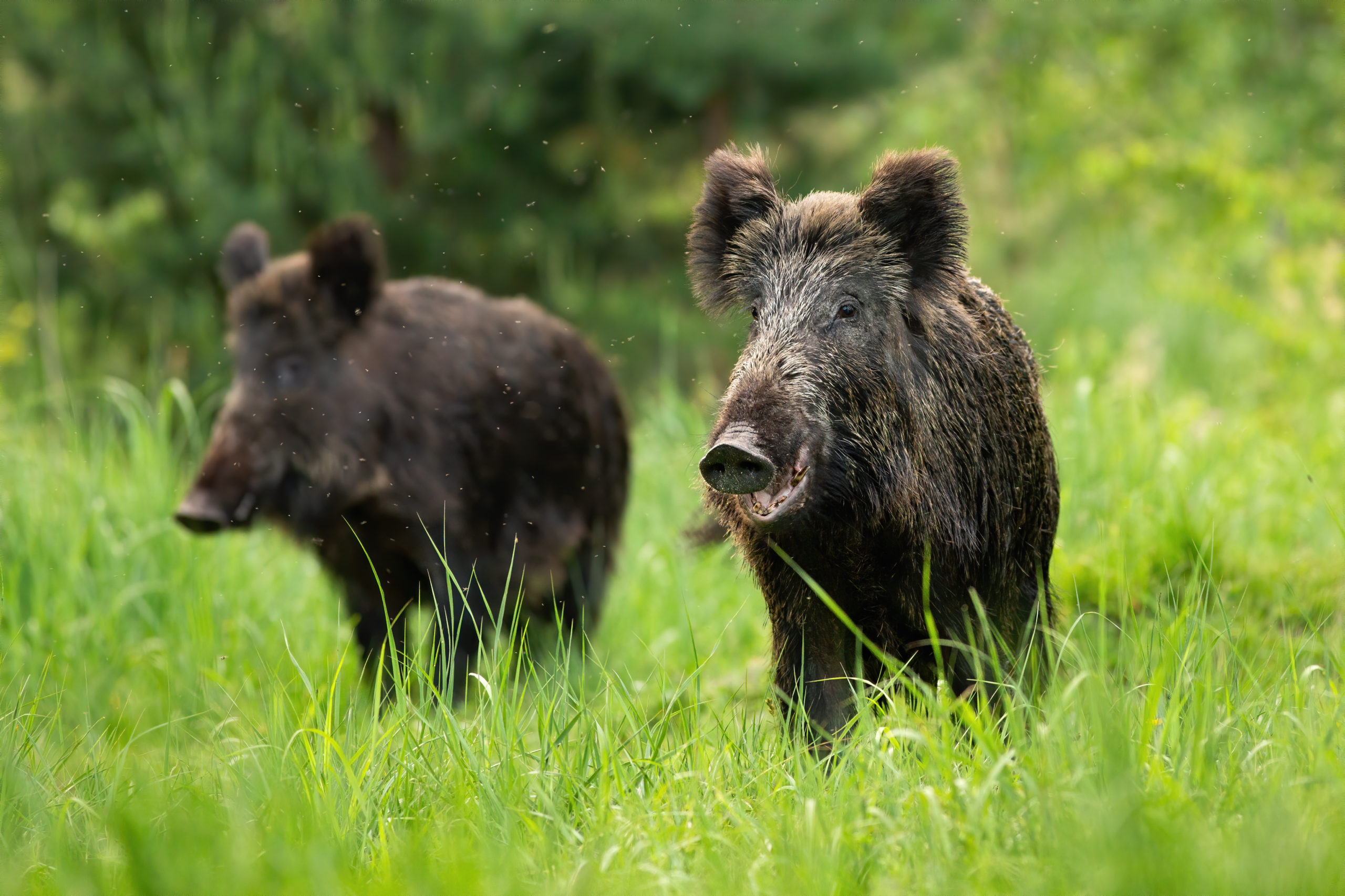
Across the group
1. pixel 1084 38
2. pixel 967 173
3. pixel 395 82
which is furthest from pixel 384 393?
pixel 967 173

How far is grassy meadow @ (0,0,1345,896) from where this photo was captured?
2.51 m

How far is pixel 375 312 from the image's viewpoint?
5.33m

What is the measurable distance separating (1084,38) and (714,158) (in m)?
8.74

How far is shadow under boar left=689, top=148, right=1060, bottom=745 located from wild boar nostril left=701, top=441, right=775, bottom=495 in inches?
5.4

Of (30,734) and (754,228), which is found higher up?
(754,228)

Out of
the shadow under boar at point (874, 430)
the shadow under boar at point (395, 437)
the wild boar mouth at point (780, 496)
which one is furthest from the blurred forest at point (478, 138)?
the wild boar mouth at point (780, 496)

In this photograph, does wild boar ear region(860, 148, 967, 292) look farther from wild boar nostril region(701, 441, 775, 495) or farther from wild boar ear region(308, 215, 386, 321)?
wild boar ear region(308, 215, 386, 321)

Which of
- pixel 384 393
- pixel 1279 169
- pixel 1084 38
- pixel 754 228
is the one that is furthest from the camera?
pixel 1084 38

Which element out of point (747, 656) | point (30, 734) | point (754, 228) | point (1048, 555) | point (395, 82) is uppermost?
point (395, 82)

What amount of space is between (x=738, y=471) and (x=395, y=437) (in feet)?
8.26

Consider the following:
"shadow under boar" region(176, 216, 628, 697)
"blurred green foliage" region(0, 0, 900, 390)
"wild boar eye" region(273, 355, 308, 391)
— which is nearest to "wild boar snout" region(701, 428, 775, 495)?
"shadow under boar" region(176, 216, 628, 697)

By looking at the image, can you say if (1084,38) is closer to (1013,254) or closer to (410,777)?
(1013,254)

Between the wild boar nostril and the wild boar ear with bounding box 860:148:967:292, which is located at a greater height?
the wild boar ear with bounding box 860:148:967:292

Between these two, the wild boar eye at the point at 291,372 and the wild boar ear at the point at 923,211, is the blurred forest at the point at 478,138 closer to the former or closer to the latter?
the wild boar eye at the point at 291,372
